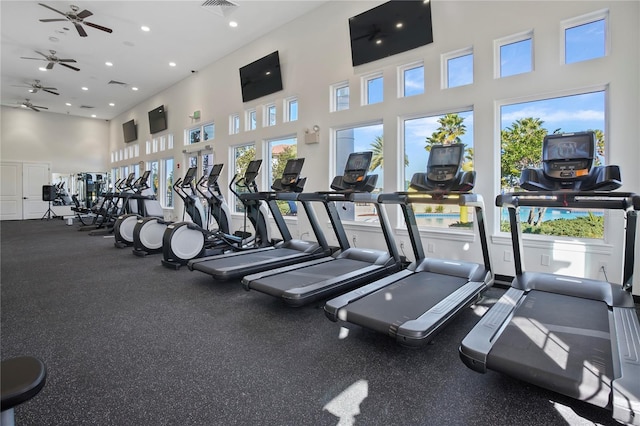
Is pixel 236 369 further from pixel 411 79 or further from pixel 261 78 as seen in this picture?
pixel 261 78

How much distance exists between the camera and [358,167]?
4.18 meters

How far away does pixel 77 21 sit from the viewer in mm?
6434

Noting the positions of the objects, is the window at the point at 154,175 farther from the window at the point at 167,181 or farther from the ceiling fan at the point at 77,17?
the ceiling fan at the point at 77,17

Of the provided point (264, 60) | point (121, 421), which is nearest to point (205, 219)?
point (264, 60)

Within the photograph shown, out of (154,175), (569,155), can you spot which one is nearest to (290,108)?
(569,155)

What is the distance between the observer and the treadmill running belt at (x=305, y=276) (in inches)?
132

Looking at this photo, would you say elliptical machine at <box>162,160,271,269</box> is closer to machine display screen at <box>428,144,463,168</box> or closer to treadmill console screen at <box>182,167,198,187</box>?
treadmill console screen at <box>182,167,198,187</box>

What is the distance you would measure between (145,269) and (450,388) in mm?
4683

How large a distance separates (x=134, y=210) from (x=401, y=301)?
869cm

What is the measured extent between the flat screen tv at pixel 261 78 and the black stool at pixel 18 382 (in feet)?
22.1

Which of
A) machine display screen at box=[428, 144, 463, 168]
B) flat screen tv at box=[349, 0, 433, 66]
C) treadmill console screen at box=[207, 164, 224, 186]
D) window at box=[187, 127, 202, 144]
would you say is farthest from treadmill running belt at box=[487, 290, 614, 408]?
window at box=[187, 127, 202, 144]

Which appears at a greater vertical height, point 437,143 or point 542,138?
point 437,143

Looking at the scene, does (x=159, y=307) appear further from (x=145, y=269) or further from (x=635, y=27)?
(x=635, y=27)

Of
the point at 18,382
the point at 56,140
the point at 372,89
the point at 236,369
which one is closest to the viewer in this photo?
the point at 18,382
